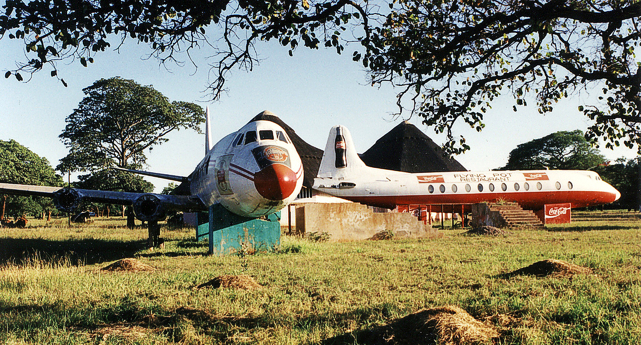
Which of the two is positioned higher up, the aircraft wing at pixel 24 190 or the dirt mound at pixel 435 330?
the aircraft wing at pixel 24 190

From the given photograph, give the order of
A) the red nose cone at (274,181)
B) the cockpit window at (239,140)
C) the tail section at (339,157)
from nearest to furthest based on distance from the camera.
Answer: the red nose cone at (274,181), the cockpit window at (239,140), the tail section at (339,157)

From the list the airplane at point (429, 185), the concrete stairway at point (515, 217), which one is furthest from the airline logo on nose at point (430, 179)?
the concrete stairway at point (515, 217)

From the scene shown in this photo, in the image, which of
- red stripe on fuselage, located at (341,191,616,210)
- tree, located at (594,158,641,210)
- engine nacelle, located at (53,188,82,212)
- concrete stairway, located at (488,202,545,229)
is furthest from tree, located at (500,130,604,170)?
engine nacelle, located at (53,188,82,212)

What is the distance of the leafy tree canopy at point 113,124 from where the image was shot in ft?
127

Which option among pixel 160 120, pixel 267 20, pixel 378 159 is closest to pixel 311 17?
pixel 267 20

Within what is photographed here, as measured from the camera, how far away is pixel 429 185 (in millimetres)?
28766

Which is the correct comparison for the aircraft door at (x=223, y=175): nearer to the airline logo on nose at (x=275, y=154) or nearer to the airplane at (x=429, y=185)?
the airline logo on nose at (x=275, y=154)

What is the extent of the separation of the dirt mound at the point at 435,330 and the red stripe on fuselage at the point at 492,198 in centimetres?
2387

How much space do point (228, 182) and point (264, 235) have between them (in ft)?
8.07

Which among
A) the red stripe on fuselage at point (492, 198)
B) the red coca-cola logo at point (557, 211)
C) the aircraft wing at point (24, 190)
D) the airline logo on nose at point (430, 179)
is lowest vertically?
the red coca-cola logo at point (557, 211)

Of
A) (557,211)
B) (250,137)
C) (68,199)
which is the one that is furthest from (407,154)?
(68,199)

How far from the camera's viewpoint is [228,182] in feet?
39.7

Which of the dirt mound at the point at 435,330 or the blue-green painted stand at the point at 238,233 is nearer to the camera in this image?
the dirt mound at the point at 435,330

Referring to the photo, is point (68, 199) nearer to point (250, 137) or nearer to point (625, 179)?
point (250, 137)
